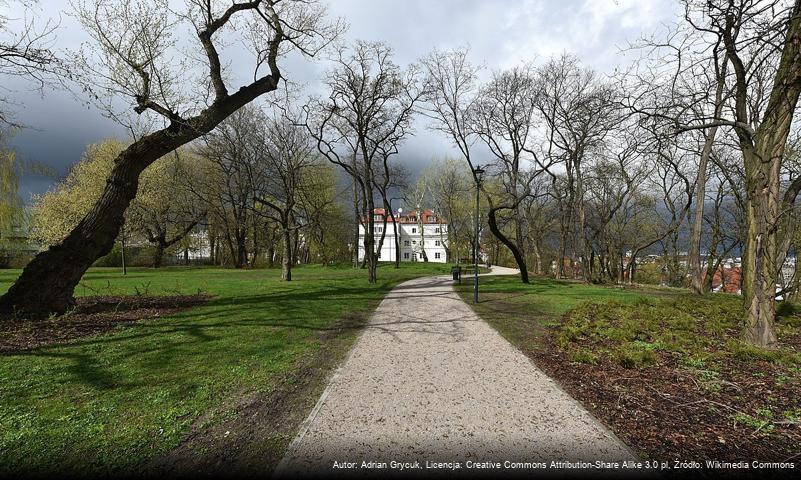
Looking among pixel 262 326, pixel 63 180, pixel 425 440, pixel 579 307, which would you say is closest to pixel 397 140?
pixel 579 307

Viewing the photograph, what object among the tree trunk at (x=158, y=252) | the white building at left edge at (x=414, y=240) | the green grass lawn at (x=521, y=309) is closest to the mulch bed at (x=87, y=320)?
the green grass lawn at (x=521, y=309)

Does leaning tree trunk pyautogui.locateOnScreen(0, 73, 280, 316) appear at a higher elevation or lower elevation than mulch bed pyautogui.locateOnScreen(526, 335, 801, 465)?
higher

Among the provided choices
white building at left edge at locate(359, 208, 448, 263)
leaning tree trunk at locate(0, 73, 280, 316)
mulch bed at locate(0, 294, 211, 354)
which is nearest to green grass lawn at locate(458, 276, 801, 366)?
mulch bed at locate(0, 294, 211, 354)

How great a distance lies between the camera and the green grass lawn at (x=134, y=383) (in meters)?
2.88

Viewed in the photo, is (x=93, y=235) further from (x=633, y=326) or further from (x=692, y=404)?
(x=633, y=326)

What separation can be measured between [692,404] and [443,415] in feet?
9.21

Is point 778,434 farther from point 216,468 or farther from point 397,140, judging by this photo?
point 397,140

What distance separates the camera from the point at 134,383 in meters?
4.23

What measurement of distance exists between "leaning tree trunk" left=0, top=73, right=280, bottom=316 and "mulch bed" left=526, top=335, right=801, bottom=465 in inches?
387

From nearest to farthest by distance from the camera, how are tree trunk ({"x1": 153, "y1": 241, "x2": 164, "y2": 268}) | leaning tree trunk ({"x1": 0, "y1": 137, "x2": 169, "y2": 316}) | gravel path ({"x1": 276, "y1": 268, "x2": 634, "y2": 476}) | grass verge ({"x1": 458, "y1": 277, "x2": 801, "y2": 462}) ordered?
1. gravel path ({"x1": 276, "y1": 268, "x2": 634, "y2": 476})
2. grass verge ({"x1": 458, "y1": 277, "x2": 801, "y2": 462})
3. leaning tree trunk ({"x1": 0, "y1": 137, "x2": 169, "y2": 316})
4. tree trunk ({"x1": 153, "y1": 241, "x2": 164, "y2": 268})

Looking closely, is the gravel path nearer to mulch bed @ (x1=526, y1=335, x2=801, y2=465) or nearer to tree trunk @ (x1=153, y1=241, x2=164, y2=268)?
mulch bed @ (x1=526, y1=335, x2=801, y2=465)

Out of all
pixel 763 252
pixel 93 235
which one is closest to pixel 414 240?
pixel 93 235

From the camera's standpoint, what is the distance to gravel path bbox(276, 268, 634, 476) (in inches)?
113

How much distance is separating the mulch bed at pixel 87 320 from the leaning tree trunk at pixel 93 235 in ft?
1.55
